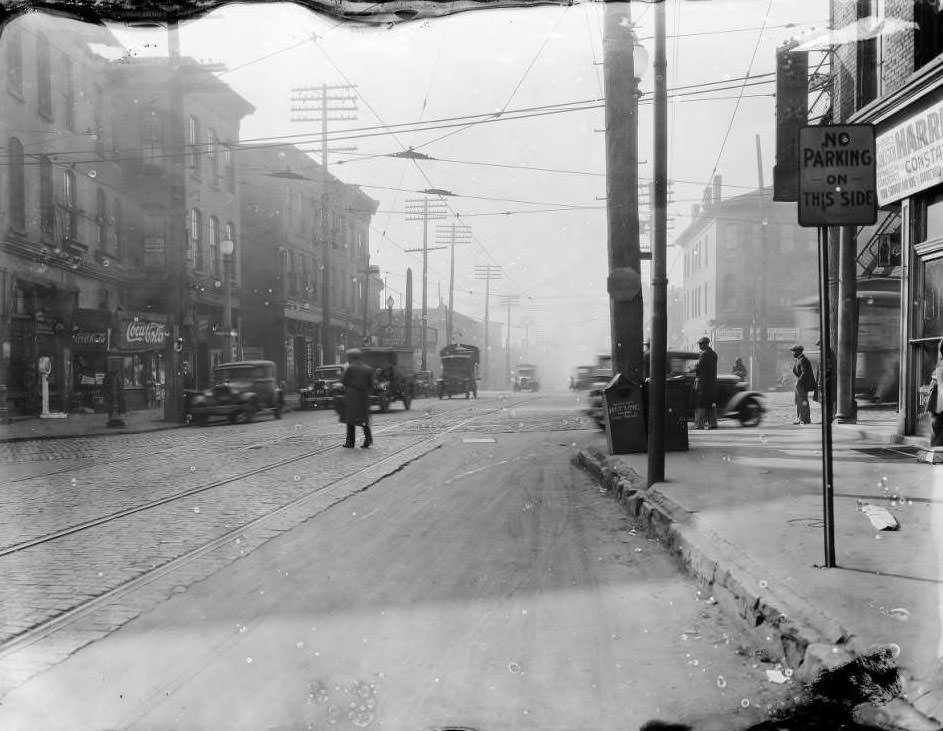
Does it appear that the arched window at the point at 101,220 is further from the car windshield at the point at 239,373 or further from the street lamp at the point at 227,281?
the car windshield at the point at 239,373

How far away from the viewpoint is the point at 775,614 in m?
4.15

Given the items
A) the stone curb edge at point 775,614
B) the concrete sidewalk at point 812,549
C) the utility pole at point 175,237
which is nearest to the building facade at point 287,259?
the utility pole at point 175,237

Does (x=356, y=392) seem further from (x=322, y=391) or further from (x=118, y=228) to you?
(x=322, y=391)

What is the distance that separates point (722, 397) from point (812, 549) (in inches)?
478

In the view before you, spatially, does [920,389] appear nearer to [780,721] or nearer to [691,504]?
[691,504]

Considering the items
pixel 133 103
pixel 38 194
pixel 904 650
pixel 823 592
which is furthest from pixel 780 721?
pixel 133 103

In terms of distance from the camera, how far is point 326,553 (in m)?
6.11

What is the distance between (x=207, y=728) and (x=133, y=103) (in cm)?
2164

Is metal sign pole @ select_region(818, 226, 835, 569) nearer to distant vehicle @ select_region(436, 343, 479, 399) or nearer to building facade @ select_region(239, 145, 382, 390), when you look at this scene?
building facade @ select_region(239, 145, 382, 390)

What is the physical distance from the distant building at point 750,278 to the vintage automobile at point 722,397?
67.5 feet

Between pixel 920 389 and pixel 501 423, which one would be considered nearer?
pixel 920 389

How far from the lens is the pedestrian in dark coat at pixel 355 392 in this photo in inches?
532

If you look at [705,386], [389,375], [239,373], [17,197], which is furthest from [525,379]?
[17,197]

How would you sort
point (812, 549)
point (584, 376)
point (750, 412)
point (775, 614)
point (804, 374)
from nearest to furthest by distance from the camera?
point (775, 614) → point (812, 549) → point (804, 374) → point (750, 412) → point (584, 376)
